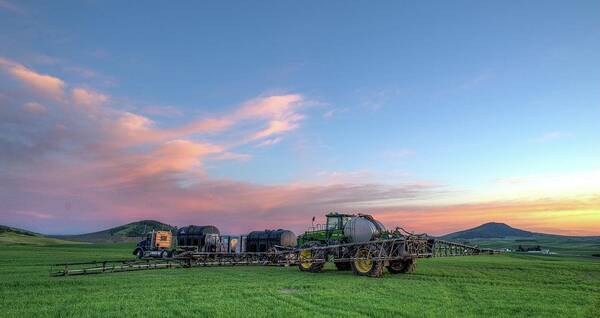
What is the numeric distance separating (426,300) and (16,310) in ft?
46.3

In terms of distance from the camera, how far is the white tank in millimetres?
27847

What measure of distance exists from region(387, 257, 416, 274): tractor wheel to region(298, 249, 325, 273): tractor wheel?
4.75 metres

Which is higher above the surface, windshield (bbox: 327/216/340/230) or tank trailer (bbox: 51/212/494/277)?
windshield (bbox: 327/216/340/230)

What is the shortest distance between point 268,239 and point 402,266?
59.0 ft

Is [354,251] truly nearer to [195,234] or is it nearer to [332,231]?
[332,231]

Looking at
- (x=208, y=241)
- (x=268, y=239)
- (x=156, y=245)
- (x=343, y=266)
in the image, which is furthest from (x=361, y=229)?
(x=156, y=245)

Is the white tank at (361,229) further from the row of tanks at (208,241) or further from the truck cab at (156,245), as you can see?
the truck cab at (156,245)

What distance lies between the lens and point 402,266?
92.2 ft

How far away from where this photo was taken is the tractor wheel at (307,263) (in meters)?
29.1

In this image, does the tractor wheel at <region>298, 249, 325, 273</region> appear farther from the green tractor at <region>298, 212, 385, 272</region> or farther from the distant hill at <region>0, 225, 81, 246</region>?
the distant hill at <region>0, 225, 81, 246</region>

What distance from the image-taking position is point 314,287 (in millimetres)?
19828

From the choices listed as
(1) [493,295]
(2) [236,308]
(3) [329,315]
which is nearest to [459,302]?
(1) [493,295]

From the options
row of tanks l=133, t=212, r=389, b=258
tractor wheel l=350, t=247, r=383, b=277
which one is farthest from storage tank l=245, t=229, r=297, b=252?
tractor wheel l=350, t=247, r=383, b=277

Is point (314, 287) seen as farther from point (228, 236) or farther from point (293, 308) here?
point (228, 236)
